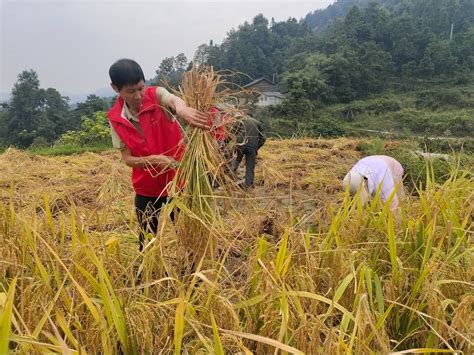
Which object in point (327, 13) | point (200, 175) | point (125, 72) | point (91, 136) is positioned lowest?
point (200, 175)

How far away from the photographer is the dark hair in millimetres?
1796

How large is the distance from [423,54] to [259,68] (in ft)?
56.1

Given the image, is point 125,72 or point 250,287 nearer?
point 250,287

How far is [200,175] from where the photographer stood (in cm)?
143

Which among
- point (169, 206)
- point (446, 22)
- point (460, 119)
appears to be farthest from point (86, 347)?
point (446, 22)

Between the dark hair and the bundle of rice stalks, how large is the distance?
1.38ft

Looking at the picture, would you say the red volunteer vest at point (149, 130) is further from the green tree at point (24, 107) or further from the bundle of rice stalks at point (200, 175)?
the green tree at point (24, 107)

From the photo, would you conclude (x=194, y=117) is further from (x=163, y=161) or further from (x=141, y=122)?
(x=141, y=122)

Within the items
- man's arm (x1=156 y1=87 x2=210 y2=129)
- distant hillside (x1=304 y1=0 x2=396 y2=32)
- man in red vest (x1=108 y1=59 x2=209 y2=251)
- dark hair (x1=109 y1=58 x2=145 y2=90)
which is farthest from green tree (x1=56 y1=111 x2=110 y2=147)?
distant hillside (x1=304 y1=0 x2=396 y2=32)

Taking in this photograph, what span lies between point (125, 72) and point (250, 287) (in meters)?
1.13

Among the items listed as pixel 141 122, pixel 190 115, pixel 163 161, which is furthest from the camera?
pixel 141 122

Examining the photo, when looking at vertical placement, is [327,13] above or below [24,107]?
above

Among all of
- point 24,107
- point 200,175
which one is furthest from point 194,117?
point 24,107

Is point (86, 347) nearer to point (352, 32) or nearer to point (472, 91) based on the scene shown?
point (472, 91)
